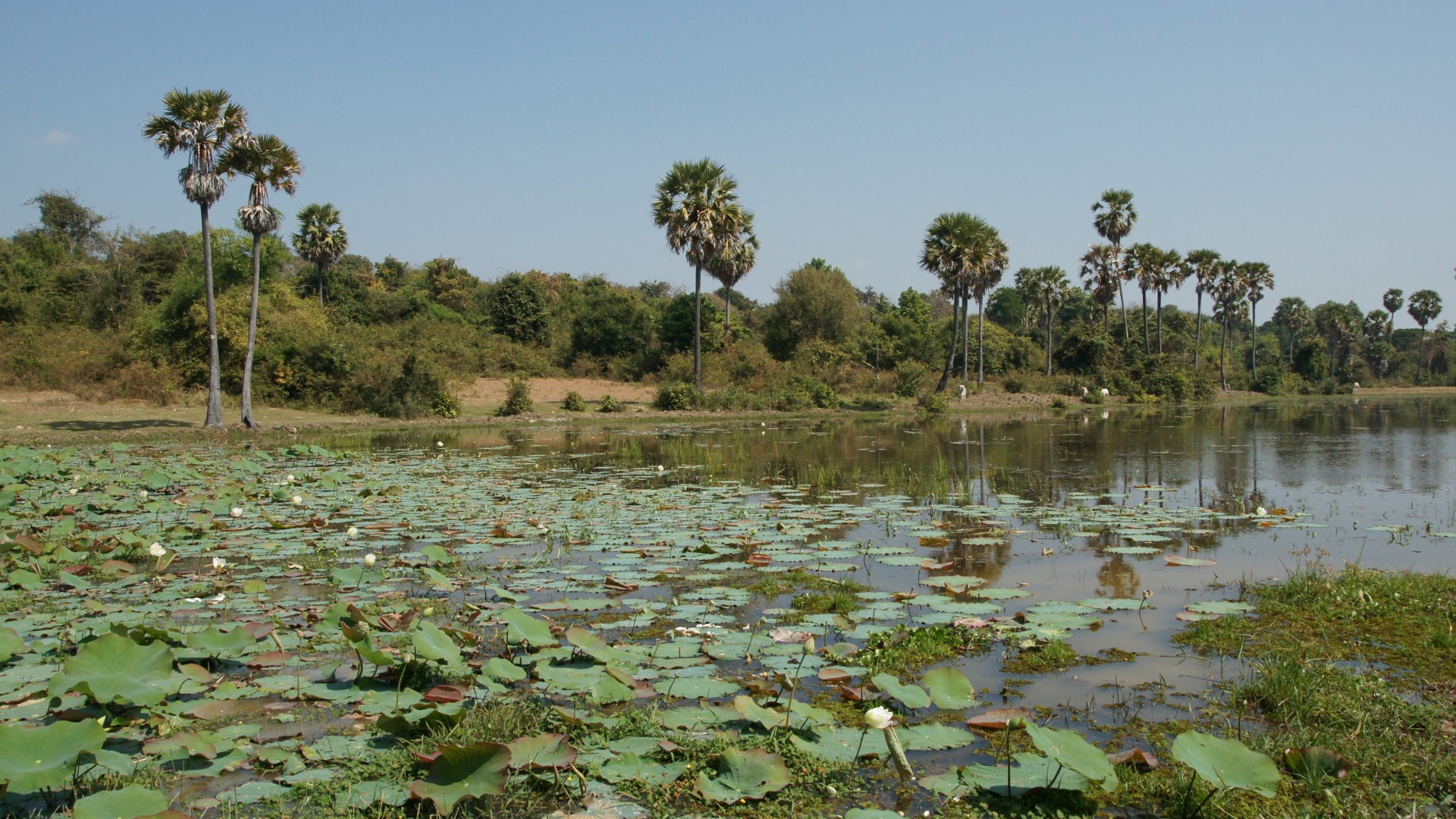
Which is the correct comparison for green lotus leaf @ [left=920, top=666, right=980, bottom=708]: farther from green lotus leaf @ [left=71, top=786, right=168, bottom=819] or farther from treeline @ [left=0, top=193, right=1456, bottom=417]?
treeline @ [left=0, top=193, right=1456, bottom=417]

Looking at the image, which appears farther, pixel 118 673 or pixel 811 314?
pixel 811 314

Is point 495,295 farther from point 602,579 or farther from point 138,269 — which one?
point 602,579

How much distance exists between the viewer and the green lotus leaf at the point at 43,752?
262cm

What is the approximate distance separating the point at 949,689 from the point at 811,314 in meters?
42.7

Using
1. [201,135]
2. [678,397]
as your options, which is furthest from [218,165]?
[678,397]

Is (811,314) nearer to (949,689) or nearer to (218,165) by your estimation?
(218,165)

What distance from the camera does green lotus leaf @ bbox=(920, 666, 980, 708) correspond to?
3512mm

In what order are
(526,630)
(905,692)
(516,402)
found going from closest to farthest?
(905,692) < (526,630) < (516,402)

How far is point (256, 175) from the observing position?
2405cm

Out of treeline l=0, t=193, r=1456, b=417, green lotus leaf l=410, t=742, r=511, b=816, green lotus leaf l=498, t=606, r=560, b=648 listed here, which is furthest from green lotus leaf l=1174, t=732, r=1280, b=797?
treeline l=0, t=193, r=1456, b=417

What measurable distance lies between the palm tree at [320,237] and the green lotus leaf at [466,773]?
41014 mm

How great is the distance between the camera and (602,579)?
21.0 ft

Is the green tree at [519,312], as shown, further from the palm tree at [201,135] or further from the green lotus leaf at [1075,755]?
the green lotus leaf at [1075,755]

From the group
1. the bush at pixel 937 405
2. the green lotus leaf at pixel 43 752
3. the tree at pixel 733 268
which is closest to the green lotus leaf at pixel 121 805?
the green lotus leaf at pixel 43 752
